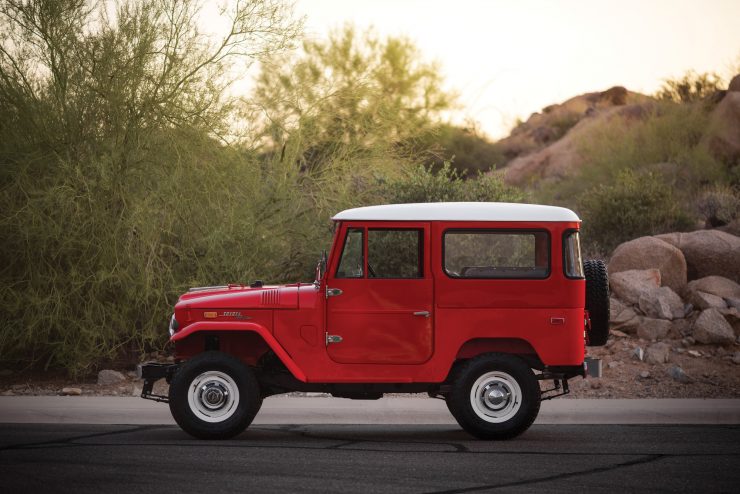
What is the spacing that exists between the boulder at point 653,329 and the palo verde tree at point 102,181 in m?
5.92

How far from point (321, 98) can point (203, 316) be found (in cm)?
914

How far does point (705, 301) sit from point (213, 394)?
9337mm

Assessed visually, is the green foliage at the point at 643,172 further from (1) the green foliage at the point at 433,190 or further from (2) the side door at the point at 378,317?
(2) the side door at the point at 378,317

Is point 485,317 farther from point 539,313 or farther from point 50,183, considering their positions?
point 50,183

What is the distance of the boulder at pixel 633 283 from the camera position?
1717cm

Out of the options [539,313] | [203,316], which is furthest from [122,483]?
[539,313]

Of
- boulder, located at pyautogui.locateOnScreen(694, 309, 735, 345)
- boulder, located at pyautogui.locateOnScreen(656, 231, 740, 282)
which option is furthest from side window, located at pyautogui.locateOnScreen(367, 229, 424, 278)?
boulder, located at pyautogui.locateOnScreen(656, 231, 740, 282)

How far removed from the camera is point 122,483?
8188mm

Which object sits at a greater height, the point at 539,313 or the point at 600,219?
the point at 600,219

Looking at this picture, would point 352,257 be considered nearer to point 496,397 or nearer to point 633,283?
point 496,397

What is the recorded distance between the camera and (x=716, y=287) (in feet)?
58.3

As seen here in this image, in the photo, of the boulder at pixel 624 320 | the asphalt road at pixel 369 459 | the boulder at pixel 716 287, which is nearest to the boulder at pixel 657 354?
the boulder at pixel 624 320

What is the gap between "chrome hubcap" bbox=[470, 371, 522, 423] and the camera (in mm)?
10250

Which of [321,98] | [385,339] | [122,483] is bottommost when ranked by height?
[122,483]
